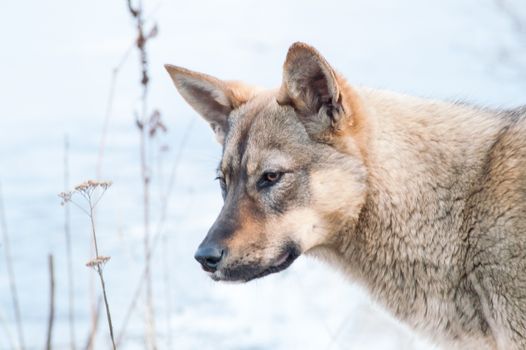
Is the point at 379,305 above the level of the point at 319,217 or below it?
below

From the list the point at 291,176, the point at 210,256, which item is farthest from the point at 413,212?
the point at 210,256

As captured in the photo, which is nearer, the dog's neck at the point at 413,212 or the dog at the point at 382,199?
the dog at the point at 382,199

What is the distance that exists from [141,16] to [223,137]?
0.75 metres

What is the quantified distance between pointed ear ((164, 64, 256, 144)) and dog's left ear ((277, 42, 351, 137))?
0.42 meters

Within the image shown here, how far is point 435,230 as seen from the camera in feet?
15.6

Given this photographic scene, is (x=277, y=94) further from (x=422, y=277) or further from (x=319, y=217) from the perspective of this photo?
(x=422, y=277)

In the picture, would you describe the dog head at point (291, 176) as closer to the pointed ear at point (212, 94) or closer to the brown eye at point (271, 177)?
the brown eye at point (271, 177)

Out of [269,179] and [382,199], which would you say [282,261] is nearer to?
[269,179]

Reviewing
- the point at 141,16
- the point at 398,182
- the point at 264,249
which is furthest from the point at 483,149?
the point at 141,16

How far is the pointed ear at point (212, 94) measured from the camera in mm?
5355

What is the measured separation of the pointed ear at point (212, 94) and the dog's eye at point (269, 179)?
0.63m

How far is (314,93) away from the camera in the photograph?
16.2 ft

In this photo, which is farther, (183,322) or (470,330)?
(183,322)

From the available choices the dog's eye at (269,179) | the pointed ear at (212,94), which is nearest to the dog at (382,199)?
the dog's eye at (269,179)
